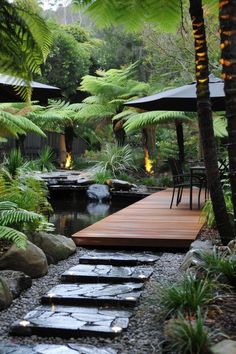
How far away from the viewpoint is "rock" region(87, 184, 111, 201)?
1173 centimetres

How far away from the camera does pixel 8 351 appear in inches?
107

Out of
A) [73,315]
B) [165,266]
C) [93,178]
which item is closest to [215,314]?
[73,315]

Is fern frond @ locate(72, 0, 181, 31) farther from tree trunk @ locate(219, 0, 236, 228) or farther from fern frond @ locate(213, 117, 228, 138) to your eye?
fern frond @ locate(213, 117, 228, 138)

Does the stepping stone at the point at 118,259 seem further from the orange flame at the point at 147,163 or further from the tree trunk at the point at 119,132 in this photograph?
the tree trunk at the point at 119,132

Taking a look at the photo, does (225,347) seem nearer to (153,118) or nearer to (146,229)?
(146,229)

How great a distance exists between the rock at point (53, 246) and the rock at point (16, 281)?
2.76 feet

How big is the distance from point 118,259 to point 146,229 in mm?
1204

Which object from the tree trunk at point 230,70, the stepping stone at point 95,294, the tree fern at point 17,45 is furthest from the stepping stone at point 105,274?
the tree fern at point 17,45

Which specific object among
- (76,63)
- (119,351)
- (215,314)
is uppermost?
(76,63)

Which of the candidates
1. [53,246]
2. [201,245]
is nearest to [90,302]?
[201,245]

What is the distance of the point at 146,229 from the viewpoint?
5875 mm

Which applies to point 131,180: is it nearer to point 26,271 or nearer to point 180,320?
point 26,271

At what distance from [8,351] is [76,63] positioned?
1558cm

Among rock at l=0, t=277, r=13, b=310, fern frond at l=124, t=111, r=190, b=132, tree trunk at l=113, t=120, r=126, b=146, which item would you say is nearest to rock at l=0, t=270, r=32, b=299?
rock at l=0, t=277, r=13, b=310
